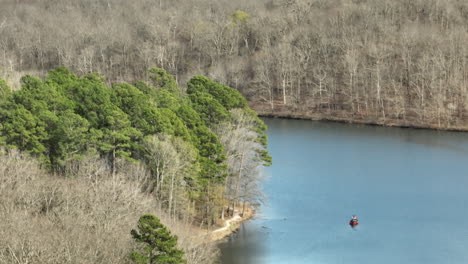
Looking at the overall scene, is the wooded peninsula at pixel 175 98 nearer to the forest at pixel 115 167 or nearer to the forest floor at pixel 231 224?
the forest at pixel 115 167

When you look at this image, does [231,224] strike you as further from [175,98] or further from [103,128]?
[175,98]

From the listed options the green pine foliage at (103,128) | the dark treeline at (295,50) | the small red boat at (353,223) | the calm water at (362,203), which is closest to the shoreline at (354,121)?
the dark treeline at (295,50)

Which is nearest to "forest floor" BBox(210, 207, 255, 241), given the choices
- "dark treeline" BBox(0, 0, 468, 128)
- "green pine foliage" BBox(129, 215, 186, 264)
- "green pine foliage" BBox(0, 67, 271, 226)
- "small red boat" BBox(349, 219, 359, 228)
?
"green pine foliage" BBox(0, 67, 271, 226)

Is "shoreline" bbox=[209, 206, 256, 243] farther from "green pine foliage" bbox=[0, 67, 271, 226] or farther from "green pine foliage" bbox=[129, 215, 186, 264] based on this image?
"green pine foliage" bbox=[129, 215, 186, 264]

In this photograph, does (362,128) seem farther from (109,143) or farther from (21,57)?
(21,57)

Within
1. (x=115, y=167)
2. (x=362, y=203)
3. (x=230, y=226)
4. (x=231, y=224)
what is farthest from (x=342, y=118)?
(x=115, y=167)

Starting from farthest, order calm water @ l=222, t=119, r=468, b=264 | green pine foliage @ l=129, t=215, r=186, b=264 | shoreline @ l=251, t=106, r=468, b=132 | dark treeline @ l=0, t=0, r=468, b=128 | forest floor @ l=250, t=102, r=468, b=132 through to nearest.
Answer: dark treeline @ l=0, t=0, r=468, b=128 < forest floor @ l=250, t=102, r=468, b=132 < shoreline @ l=251, t=106, r=468, b=132 < calm water @ l=222, t=119, r=468, b=264 < green pine foliage @ l=129, t=215, r=186, b=264

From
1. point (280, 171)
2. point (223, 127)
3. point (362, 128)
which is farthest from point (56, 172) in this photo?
point (362, 128)
